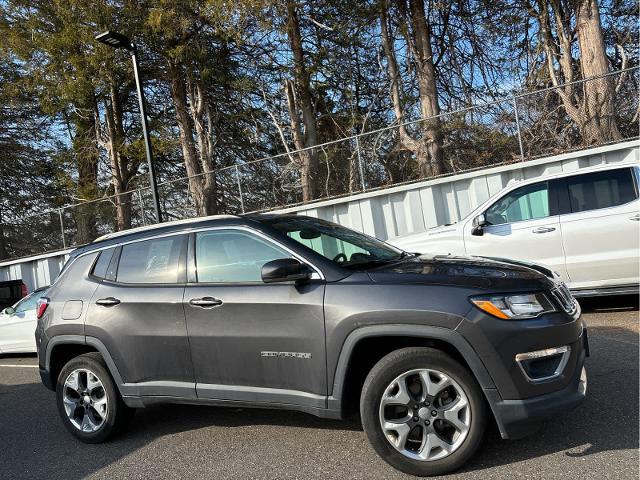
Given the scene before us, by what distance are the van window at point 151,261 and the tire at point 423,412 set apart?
72.0 inches

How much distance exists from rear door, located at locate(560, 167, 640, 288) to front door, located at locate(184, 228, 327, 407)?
4.51 metres

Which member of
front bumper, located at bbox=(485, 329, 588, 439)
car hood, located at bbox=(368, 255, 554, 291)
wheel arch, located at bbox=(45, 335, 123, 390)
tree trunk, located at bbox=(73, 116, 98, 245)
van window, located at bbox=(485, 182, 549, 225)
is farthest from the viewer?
tree trunk, located at bbox=(73, 116, 98, 245)

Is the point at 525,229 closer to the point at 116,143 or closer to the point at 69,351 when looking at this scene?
the point at 69,351

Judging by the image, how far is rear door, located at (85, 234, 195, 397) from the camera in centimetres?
420

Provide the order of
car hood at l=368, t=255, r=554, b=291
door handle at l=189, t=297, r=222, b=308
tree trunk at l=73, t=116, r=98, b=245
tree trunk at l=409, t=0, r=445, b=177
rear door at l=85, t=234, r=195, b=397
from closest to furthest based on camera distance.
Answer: car hood at l=368, t=255, r=554, b=291 < door handle at l=189, t=297, r=222, b=308 < rear door at l=85, t=234, r=195, b=397 < tree trunk at l=409, t=0, r=445, b=177 < tree trunk at l=73, t=116, r=98, b=245

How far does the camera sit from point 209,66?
54.1ft

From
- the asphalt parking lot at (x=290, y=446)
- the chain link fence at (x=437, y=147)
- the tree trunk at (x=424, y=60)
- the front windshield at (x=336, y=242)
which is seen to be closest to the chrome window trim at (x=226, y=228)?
the front windshield at (x=336, y=242)

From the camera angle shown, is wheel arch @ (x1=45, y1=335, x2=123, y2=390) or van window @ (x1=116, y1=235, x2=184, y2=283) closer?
van window @ (x1=116, y1=235, x2=184, y2=283)

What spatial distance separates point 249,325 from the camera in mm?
3895

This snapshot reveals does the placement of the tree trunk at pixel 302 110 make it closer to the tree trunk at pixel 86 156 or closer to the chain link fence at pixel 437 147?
the chain link fence at pixel 437 147

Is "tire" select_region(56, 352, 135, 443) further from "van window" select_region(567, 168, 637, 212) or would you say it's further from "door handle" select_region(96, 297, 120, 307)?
"van window" select_region(567, 168, 637, 212)

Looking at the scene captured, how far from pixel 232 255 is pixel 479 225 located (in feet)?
14.3

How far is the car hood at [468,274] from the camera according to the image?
344cm

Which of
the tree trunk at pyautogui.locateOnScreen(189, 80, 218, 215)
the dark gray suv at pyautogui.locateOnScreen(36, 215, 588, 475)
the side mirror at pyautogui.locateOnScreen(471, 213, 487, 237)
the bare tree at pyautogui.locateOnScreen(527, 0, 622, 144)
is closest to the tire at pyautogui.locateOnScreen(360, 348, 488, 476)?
the dark gray suv at pyautogui.locateOnScreen(36, 215, 588, 475)
